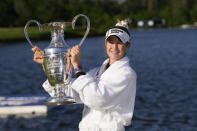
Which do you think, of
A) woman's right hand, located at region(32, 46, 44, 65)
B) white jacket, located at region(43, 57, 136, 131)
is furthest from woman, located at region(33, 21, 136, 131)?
woman's right hand, located at region(32, 46, 44, 65)

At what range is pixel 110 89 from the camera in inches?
149

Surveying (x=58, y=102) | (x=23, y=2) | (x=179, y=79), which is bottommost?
(x=179, y=79)

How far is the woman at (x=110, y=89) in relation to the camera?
3.70 meters

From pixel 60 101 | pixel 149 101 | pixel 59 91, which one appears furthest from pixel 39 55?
pixel 149 101

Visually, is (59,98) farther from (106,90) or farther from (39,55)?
(106,90)

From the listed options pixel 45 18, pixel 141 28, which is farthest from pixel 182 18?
pixel 45 18

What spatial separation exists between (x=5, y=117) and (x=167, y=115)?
297 inches

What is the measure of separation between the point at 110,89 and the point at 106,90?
5 centimetres

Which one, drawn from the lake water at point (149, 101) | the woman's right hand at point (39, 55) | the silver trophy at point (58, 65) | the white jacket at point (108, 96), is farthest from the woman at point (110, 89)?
the lake water at point (149, 101)

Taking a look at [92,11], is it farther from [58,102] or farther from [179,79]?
[58,102]

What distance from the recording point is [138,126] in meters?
16.7

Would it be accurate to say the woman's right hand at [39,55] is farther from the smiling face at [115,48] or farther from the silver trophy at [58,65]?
the smiling face at [115,48]

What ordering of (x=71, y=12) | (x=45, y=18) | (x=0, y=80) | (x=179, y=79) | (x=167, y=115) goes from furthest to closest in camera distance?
(x=71, y=12)
(x=45, y=18)
(x=0, y=80)
(x=179, y=79)
(x=167, y=115)

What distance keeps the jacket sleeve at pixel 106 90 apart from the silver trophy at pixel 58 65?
394 millimetres
